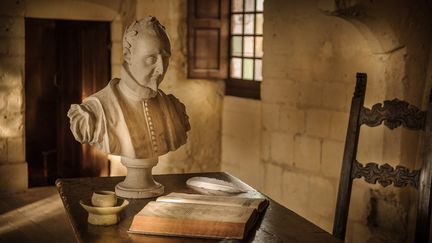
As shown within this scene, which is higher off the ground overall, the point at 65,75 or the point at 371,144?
the point at 65,75

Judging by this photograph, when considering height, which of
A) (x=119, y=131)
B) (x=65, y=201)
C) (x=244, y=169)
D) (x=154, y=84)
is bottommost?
(x=244, y=169)

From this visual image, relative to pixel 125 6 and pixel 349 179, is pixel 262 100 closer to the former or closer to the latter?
pixel 125 6

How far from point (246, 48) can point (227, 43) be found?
19 cm

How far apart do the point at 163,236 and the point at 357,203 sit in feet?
6.94

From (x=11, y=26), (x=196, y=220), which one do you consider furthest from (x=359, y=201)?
A: (x=11, y=26)

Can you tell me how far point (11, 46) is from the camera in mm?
5547

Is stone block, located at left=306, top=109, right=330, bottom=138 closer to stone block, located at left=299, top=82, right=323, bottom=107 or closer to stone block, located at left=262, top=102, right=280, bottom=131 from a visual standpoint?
stone block, located at left=299, top=82, right=323, bottom=107

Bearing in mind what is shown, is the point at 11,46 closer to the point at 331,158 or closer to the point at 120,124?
the point at 331,158

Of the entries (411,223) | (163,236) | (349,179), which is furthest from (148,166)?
(411,223)

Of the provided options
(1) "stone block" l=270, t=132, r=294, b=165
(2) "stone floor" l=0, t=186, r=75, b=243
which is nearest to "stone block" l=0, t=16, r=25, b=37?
(2) "stone floor" l=0, t=186, r=75, b=243

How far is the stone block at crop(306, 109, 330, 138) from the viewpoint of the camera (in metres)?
4.29

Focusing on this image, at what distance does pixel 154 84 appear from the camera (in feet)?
8.65

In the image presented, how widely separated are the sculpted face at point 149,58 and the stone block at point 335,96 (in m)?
1.80

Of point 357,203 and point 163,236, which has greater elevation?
point 163,236
